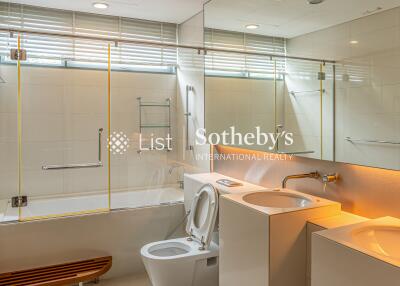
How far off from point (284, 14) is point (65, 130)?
8.03 ft

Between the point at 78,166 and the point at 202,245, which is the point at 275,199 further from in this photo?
the point at 78,166

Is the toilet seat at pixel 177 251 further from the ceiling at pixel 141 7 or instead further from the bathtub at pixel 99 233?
the ceiling at pixel 141 7

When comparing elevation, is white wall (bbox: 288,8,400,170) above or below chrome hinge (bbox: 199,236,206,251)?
above

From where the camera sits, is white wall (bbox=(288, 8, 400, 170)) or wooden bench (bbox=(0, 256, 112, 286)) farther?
wooden bench (bbox=(0, 256, 112, 286))

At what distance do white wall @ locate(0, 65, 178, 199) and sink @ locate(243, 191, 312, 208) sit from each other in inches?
65.2

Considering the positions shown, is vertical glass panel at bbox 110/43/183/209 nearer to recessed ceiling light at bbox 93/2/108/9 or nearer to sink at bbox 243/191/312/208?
recessed ceiling light at bbox 93/2/108/9

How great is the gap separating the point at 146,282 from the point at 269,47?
7.26 feet

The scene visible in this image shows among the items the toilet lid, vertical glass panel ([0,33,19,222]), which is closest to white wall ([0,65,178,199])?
vertical glass panel ([0,33,19,222])

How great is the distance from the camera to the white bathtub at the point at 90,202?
3.13m

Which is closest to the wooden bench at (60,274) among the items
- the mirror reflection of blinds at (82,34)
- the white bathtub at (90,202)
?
the white bathtub at (90,202)

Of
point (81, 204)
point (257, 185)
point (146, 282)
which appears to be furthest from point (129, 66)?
point (146, 282)

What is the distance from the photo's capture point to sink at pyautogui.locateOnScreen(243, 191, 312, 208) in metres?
2.29

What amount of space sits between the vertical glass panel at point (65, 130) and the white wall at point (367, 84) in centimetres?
226

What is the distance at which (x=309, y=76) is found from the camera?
2.29m
